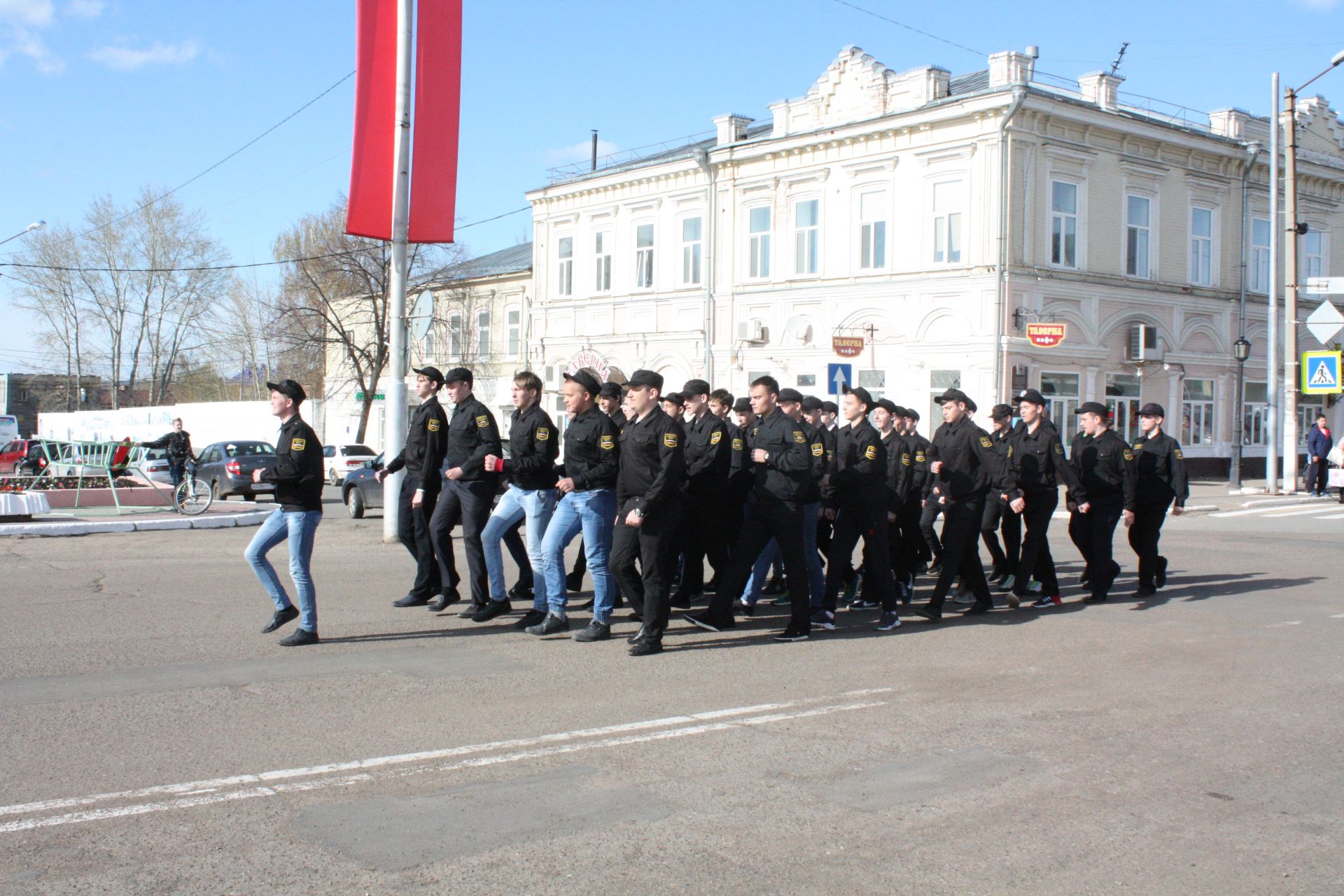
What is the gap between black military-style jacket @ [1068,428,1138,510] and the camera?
1080cm

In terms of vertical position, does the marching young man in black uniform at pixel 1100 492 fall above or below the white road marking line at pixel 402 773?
above

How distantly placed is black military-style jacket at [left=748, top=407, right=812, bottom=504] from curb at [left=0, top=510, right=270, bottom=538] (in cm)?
1143

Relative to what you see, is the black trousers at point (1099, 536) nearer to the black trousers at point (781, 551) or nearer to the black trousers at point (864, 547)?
the black trousers at point (864, 547)

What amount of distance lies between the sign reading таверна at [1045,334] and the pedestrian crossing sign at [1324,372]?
18.0 feet

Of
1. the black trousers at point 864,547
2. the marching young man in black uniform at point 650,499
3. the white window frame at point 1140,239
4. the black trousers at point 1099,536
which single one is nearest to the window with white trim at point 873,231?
the white window frame at point 1140,239

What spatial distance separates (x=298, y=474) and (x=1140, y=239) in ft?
94.6

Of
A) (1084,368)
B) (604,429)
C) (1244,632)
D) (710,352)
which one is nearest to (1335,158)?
(1084,368)

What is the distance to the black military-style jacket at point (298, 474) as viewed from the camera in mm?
8344

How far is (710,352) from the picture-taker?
35219mm

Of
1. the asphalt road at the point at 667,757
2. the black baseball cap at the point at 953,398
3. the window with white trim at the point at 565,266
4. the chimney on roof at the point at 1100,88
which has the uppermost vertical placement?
the chimney on roof at the point at 1100,88

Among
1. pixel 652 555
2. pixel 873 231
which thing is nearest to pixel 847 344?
pixel 873 231

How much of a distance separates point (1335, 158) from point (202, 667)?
39.6 metres

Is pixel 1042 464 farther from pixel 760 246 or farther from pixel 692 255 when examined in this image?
pixel 692 255

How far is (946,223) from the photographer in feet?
99.5
